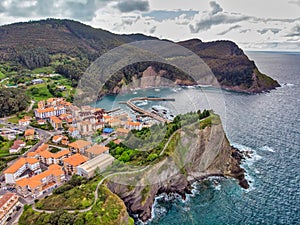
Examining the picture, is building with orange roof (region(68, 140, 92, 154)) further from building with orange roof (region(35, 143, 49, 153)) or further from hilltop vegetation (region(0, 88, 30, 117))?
hilltop vegetation (region(0, 88, 30, 117))

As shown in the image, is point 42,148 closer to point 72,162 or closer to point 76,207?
point 72,162

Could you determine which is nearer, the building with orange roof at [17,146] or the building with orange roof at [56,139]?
the building with orange roof at [17,146]


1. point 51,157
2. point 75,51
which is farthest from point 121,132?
point 75,51

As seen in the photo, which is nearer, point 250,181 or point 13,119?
point 250,181

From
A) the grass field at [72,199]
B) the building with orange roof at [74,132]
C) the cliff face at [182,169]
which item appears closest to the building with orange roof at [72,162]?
the grass field at [72,199]

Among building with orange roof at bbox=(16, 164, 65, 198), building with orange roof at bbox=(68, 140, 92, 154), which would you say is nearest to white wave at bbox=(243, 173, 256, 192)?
building with orange roof at bbox=(68, 140, 92, 154)

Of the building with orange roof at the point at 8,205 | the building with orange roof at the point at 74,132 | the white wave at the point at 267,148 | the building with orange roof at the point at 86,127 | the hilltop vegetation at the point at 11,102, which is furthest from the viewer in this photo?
the hilltop vegetation at the point at 11,102

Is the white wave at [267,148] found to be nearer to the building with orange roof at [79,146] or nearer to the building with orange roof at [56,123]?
the building with orange roof at [79,146]

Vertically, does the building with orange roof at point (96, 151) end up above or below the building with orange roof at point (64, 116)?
below

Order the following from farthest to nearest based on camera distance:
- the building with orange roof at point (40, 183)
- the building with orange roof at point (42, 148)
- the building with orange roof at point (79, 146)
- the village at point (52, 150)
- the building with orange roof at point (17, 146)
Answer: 1. the building with orange roof at point (79, 146)
2. the building with orange roof at point (17, 146)
3. the building with orange roof at point (42, 148)
4. the village at point (52, 150)
5. the building with orange roof at point (40, 183)
